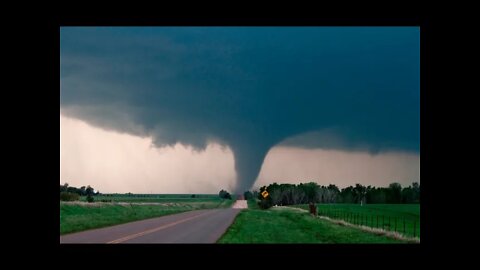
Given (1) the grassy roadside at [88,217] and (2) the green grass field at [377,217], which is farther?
(2) the green grass field at [377,217]

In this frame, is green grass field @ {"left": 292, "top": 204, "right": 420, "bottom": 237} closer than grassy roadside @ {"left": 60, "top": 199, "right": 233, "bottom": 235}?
No

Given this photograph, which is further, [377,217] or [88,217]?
[88,217]
